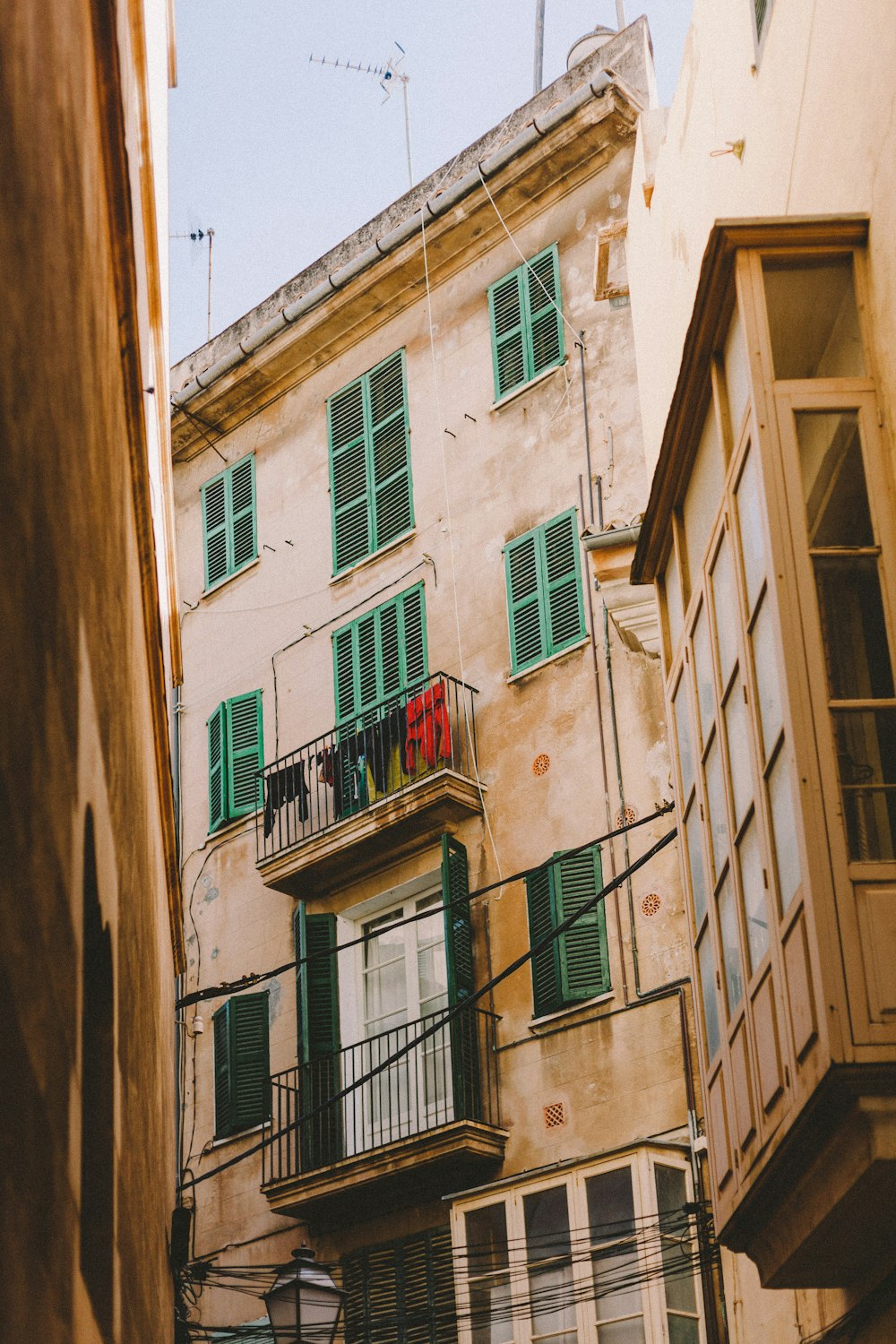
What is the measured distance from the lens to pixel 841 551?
6.95 metres

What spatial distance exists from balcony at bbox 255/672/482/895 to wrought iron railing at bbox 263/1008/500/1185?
1896 mm

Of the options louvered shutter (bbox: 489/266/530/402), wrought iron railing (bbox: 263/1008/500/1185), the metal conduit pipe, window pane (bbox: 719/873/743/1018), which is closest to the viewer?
window pane (bbox: 719/873/743/1018)

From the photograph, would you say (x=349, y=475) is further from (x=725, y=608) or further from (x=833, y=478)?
(x=833, y=478)

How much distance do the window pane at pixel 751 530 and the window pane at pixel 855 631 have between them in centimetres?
36

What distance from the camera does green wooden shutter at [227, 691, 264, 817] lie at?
1966 cm

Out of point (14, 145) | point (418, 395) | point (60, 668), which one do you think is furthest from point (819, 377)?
point (418, 395)

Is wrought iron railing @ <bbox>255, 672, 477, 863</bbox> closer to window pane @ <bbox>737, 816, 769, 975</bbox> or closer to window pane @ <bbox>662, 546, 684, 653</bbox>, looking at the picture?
window pane @ <bbox>662, 546, 684, 653</bbox>

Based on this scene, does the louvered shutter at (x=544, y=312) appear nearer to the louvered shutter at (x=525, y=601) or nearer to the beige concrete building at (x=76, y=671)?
the louvered shutter at (x=525, y=601)

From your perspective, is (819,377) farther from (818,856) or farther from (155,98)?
(155,98)

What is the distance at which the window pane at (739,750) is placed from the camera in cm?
762

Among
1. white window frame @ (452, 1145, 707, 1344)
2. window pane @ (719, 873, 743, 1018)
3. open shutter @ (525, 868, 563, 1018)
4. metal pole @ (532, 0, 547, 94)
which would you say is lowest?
white window frame @ (452, 1145, 707, 1344)

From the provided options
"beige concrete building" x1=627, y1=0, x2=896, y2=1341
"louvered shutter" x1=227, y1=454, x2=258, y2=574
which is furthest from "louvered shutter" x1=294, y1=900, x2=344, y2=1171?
"beige concrete building" x1=627, y1=0, x2=896, y2=1341

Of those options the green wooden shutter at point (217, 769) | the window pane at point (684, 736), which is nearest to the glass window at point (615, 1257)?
the window pane at point (684, 736)

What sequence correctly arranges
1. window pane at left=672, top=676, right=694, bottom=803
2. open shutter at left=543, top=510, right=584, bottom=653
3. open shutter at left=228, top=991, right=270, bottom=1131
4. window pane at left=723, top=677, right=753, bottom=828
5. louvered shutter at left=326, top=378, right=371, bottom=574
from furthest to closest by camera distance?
louvered shutter at left=326, top=378, right=371, bottom=574 → open shutter at left=228, top=991, right=270, bottom=1131 → open shutter at left=543, top=510, right=584, bottom=653 → window pane at left=672, top=676, right=694, bottom=803 → window pane at left=723, top=677, right=753, bottom=828
